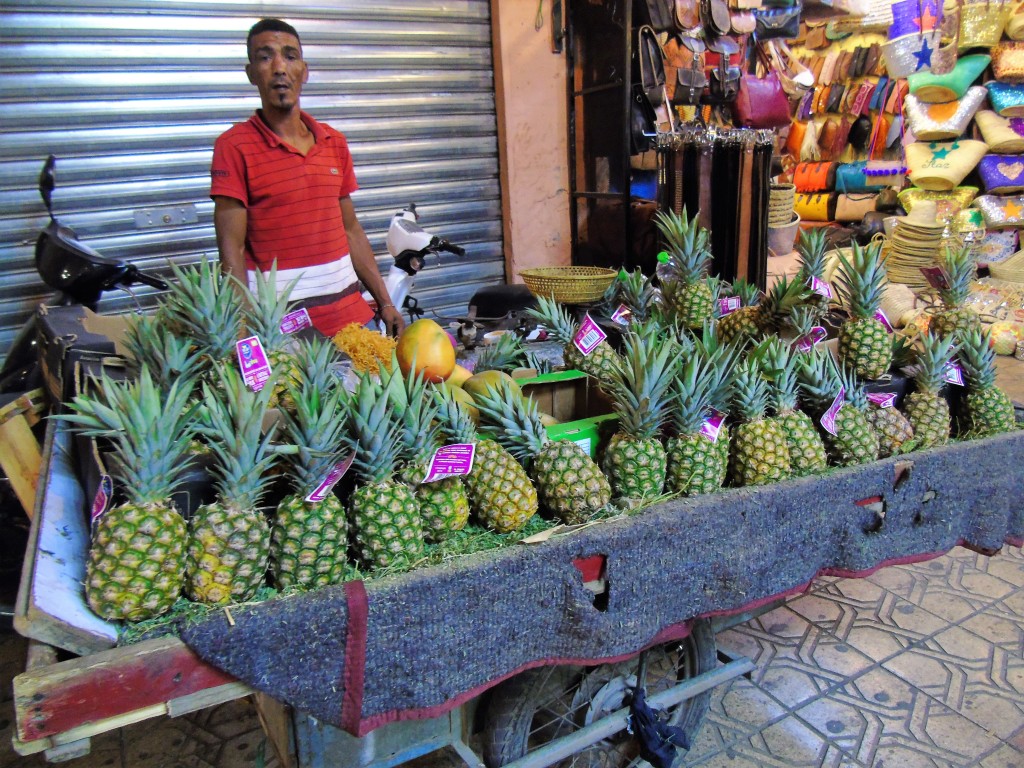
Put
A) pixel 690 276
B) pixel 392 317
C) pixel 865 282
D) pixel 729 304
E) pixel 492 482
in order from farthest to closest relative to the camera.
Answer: pixel 392 317 → pixel 729 304 → pixel 690 276 → pixel 865 282 → pixel 492 482

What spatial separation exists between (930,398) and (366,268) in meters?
2.75

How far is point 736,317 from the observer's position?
9.91 feet

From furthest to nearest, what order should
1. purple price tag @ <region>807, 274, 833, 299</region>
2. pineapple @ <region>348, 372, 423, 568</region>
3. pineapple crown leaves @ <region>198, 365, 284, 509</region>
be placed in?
purple price tag @ <region>807, 274, 833, 299</region> < pineapple @ <region>348, 372, 423, 568</region> < pineapple crown leaves @ <region>198, 365, 284, 509</region>

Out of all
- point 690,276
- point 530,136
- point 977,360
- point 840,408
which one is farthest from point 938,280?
point 530,136

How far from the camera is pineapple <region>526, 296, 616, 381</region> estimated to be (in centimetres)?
238

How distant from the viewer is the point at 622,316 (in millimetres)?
3061

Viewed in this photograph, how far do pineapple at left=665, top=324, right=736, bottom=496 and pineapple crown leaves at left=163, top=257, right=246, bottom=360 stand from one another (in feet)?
4.35

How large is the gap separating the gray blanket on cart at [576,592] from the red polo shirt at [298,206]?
1888 mm

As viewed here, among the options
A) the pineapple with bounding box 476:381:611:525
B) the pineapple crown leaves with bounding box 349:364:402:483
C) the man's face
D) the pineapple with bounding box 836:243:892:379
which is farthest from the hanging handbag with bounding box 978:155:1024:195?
the pineapple crown leaves with bounding box 349:364:402:483

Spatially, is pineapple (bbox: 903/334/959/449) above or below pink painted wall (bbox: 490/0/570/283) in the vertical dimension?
below

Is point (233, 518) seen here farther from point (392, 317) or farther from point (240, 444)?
point (392, 317)

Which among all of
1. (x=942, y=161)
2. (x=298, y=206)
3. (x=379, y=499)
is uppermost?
(x=942, y=161)

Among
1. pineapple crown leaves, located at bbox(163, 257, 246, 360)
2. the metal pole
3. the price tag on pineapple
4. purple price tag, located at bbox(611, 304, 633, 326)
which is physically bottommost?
the metal pole

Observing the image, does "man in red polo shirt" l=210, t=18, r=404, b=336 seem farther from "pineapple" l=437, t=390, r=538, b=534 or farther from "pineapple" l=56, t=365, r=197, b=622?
"pineapple" l=56, t=365, r=197, b=622
